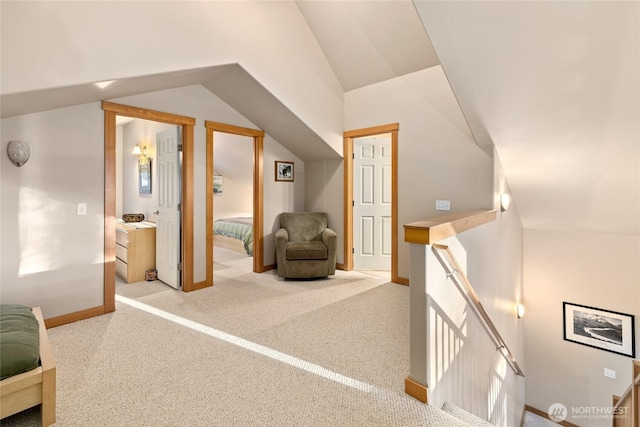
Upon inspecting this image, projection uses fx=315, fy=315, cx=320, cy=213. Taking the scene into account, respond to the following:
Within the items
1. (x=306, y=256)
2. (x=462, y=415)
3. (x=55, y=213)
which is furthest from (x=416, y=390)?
(x=55, y=213)

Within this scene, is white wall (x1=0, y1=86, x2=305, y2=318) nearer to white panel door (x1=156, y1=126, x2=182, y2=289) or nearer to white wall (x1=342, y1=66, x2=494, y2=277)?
white panel door (x1=156, y1=126, x2=182, y2=289)

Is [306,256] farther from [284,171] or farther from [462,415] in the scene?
[462,415]

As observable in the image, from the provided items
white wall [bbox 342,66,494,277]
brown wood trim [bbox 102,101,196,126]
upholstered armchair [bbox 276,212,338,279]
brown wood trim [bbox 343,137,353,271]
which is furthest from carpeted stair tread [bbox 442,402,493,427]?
brown wood trim [bbox 102,101,196,126]

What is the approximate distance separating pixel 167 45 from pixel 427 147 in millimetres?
2906

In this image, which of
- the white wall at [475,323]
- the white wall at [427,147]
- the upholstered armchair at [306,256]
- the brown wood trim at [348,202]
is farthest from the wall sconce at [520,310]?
the upholstered armchair at [306,256]

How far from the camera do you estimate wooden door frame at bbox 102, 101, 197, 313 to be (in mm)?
3068

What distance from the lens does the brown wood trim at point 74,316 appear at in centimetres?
274

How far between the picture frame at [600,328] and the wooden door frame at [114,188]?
5140 mm

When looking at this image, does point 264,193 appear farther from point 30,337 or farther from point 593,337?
point 593,337

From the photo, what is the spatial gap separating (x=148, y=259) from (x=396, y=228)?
11.1 ft

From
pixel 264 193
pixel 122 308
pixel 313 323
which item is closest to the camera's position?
pixel 313 323

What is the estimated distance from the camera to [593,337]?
169 inches

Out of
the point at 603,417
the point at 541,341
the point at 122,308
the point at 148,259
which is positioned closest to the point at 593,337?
the point at 541,341

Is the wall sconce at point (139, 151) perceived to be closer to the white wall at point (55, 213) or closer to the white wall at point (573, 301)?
the white wall at point (55, 213)
